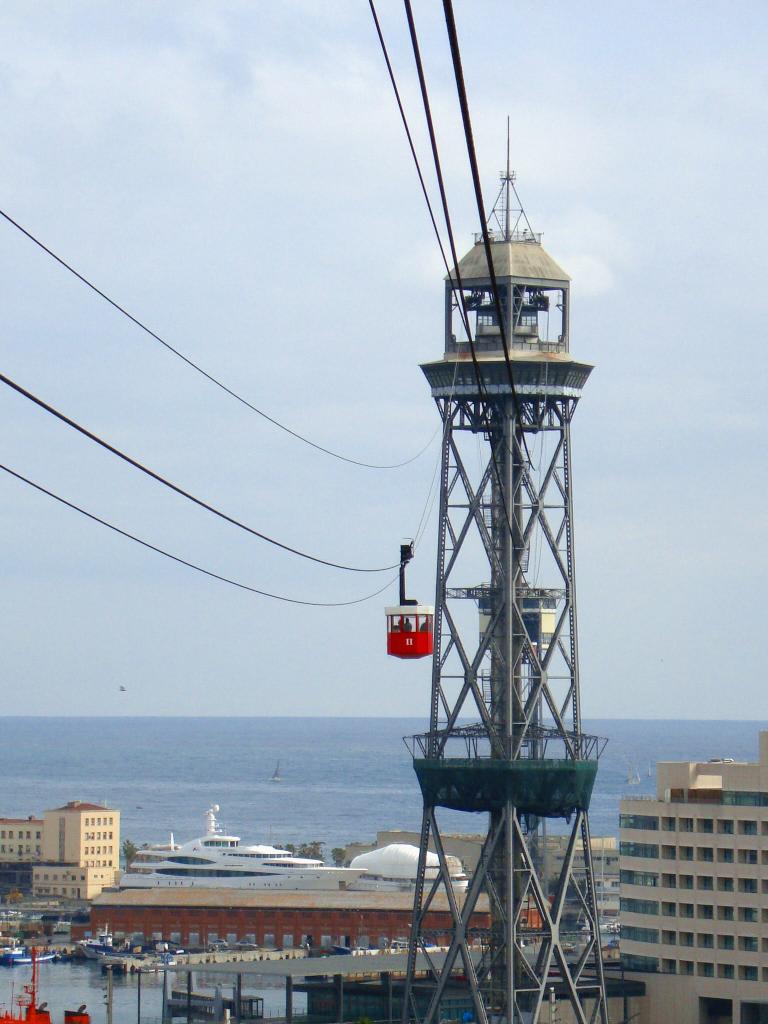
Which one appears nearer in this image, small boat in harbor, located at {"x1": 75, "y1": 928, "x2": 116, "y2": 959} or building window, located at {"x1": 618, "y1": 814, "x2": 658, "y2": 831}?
building window, located at {"x1": 618, "y1": 814, "x2": 658, "y2": 831}

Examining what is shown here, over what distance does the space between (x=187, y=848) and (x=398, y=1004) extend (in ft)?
352

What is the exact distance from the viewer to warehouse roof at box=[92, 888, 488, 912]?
156625mm

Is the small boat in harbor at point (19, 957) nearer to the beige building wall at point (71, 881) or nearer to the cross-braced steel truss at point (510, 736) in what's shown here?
the beige building wall at point (71, 881)

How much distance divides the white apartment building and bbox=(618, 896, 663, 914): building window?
5cm

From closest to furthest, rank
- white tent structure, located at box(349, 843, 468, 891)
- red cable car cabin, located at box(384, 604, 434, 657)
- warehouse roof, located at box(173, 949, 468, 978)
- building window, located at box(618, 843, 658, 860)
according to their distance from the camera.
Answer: red cable car cabin, located at box(384, 604, 434, 657) < warehouse roof, located at box(173, 949, 468, 978) < building window, located at box(618, 843, 658, 860) < white tent structure, located at box(349, 843, 468, 891)

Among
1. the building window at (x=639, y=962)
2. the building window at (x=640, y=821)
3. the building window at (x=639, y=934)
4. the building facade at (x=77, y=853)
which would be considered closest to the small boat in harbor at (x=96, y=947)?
the building facade at (x=77, y=853)

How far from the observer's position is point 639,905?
95188 millimetres

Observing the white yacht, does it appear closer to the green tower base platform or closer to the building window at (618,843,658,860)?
the building window at (618,843,658,860)

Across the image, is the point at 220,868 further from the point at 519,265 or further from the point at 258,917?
the point at 519,265

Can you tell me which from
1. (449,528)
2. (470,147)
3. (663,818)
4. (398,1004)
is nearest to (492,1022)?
(449,528)

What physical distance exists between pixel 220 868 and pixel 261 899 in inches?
1052

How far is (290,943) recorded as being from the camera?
158 metres

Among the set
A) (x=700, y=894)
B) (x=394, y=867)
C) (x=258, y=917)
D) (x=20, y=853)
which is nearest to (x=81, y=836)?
(x=20, y=853)

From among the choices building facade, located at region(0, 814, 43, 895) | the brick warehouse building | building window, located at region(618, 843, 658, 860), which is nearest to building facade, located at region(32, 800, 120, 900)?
building facade, located at region(0, 814, 43, 895)
